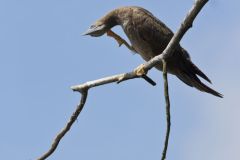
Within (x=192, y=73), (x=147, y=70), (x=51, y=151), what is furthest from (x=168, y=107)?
(x=192, y=73)

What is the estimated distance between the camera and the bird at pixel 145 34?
29.0ft

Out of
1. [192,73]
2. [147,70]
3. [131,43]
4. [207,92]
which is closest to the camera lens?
[147,70]

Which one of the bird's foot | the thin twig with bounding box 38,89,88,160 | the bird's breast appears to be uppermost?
the bird's breast

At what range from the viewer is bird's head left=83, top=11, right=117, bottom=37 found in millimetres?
9352

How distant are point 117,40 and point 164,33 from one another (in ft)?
2.44

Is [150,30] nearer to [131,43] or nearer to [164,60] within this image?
[131,43]

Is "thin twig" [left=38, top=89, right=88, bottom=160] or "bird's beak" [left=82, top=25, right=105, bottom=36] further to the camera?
"bird's beak" [left=82, top=25, right=105, bottom=36]

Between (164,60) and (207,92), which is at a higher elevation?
(164,60)

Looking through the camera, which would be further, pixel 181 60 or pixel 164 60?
pixel 181 60

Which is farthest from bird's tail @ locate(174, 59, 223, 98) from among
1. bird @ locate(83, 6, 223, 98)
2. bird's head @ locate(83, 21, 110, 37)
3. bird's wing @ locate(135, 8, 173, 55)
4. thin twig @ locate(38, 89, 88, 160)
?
thin twig @ locate(38, 89, 88, 160)

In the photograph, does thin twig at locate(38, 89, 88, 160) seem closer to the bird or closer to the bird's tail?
the bird's tail

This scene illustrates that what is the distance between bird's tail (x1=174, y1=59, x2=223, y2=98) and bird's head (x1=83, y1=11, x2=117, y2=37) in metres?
1.27

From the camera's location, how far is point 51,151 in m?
6.90

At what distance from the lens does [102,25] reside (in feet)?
31.0
